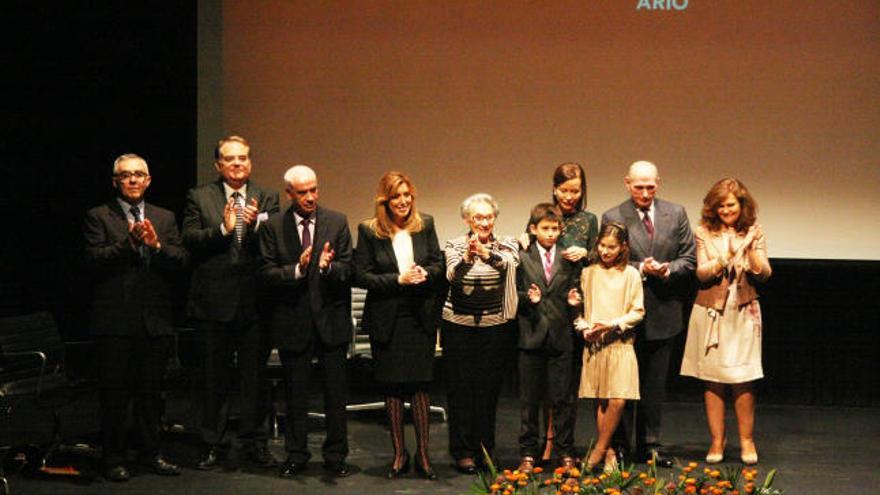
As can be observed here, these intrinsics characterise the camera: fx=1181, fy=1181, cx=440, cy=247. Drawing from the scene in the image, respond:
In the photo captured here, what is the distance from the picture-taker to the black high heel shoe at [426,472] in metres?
5.64

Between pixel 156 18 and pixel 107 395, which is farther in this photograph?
pixel 156 18

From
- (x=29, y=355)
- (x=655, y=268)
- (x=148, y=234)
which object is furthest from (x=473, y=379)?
(x=29, y=355)

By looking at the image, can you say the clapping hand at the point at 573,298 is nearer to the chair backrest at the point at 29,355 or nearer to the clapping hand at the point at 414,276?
the clapping hand at the point at 414,276

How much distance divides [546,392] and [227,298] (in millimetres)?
1631

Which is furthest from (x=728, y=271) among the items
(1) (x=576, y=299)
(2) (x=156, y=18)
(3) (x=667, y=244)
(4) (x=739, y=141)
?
(2) (x=156, y=18)

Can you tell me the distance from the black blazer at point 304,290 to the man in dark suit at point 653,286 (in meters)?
1.37

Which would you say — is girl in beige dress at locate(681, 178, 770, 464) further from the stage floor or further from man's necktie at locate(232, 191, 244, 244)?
man's necktie at locate(232, 191, 244, 244)

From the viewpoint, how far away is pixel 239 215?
583cm

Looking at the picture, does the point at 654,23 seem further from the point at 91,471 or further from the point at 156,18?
the point at 91,471

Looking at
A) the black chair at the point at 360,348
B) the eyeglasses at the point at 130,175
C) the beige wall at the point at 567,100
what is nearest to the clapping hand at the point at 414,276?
the eyeglasses at the point at 130,175

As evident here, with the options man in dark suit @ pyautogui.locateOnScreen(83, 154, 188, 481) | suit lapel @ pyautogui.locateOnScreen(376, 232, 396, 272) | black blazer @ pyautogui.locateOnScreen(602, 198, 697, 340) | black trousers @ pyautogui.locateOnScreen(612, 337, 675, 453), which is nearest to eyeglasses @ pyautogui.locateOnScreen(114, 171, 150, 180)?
man in dark suit @ pyautogui.locateOnScreen(83, 154, 188, 481)

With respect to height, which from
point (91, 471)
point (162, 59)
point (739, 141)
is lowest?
point (91, 471)

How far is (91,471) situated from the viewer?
5.78 metres

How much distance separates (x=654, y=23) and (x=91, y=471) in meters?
4.37
